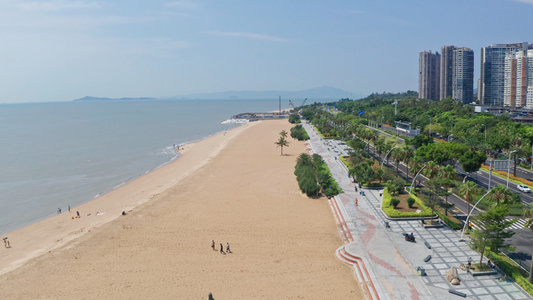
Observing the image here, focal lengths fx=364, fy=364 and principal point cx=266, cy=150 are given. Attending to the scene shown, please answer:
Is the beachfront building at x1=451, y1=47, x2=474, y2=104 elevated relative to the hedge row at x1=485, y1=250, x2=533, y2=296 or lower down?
elevated

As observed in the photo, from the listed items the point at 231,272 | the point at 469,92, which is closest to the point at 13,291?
the point at 231,272

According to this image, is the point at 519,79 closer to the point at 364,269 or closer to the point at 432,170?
the point at 432,170

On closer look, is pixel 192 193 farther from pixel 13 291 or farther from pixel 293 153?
pixel 293 153

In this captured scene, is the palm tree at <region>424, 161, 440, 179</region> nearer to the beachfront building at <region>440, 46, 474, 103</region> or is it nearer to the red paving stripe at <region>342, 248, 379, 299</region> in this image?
the red paving stripe at <region>342, 248, 379, 299</region>

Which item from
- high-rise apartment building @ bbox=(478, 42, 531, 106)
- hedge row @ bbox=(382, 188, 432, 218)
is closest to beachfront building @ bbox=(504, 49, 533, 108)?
high-rise apartment building @ bbox=(478, 42, 531, 106)

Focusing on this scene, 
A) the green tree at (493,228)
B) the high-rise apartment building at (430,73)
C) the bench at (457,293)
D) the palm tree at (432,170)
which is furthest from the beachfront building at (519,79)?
the bench at (457,293)

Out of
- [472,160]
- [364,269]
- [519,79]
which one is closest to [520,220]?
[472,160]
